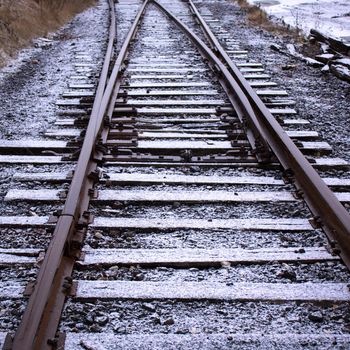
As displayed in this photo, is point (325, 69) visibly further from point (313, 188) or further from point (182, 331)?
point (182, 331)

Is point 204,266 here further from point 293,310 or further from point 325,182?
point 325,182

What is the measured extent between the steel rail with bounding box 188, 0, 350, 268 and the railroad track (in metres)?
0.01

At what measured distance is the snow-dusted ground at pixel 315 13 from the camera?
13516 mm

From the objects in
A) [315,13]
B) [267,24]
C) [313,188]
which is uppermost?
[315,13]

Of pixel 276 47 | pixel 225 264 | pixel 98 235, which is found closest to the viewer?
pixel 225 264

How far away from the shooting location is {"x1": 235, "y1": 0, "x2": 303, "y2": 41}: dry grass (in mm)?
11592

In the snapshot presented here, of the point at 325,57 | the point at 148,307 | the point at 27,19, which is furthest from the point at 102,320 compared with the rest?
the point at 27,19

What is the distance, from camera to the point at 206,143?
486 cm

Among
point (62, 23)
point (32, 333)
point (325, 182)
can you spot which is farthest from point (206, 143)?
point (62, 23)

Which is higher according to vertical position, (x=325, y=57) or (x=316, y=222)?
(x=325, y=57)

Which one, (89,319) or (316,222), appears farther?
(316,222)

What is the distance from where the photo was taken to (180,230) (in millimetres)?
3432

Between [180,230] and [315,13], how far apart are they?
15357mm

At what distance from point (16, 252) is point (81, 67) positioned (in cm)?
558
